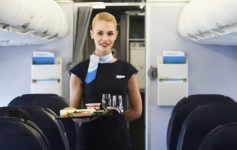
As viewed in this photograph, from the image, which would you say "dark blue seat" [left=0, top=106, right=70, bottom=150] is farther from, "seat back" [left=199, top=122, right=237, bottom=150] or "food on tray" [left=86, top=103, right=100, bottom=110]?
"seat back" [left=199, top=122, right=237, bottom=150]

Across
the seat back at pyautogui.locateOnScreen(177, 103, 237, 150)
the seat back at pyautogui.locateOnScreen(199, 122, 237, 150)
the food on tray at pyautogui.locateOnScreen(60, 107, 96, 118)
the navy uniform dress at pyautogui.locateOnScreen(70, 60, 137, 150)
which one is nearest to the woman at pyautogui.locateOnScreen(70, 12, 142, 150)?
the navy uniform dress at pyautogui.locateOnScreen(70, 60, 137, 150)

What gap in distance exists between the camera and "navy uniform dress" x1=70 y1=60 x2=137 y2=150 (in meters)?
1.64

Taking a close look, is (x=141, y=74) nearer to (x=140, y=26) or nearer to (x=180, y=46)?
(x=140, y=26)

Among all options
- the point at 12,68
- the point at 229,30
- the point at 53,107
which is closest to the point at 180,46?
the point at 229,30

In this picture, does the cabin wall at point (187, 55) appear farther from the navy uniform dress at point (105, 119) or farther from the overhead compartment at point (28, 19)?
the navy uniform dress at point (105, 119)

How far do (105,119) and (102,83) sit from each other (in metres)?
0.21

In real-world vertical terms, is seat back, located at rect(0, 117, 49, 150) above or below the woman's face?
below

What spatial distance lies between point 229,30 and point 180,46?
206cm

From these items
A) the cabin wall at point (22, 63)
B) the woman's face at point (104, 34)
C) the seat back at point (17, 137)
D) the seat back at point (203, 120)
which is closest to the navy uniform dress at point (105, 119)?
the woman's face at point (104, 34)

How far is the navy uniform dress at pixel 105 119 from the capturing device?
64.4 inches

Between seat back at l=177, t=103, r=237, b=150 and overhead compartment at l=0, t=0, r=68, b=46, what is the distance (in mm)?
1681

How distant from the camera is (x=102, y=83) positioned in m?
1.67

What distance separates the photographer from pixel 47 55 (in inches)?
192

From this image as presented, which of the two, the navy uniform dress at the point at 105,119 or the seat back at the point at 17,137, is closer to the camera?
the seat back at the point at 17,137
